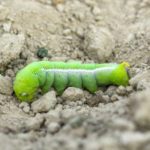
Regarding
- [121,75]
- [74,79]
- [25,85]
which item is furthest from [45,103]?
[121,75]

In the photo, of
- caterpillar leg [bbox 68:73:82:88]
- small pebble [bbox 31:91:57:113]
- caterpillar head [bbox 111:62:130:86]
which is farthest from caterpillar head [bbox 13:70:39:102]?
caterpillar head [bbox 111:62:130:86]

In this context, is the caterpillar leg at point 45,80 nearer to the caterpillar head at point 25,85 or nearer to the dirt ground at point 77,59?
the caterpillar head at point 25,85

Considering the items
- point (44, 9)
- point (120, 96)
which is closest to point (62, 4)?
point (44, 9)

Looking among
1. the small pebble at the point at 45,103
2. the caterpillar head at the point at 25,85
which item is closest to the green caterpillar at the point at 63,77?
the caterpillar head at the point at 25,85

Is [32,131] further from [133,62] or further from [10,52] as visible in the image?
[133,62]

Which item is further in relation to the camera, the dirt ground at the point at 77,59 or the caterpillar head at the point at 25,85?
the caterpillar head at the point at 25,85

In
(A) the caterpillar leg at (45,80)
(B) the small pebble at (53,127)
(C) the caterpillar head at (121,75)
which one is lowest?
(A) the caterpillar leg at (45,80)

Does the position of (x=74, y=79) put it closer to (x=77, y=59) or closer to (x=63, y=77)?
(x=63, y=77)

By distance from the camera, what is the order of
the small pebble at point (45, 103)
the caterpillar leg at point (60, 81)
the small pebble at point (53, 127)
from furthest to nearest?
1. the caterpillar leg at point (60, 81)
2. the small pebble at point (45, 103)
3. the small pebble at point (53, 127)
